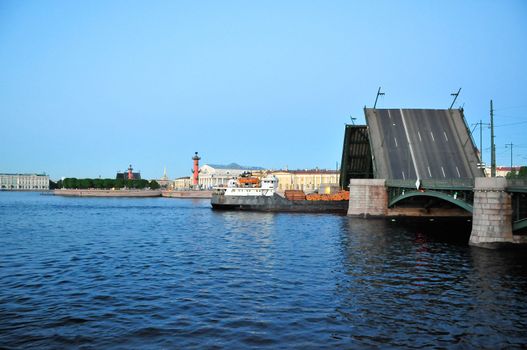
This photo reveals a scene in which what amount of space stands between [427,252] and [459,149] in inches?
833

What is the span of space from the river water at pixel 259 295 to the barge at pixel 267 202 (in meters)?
28.8

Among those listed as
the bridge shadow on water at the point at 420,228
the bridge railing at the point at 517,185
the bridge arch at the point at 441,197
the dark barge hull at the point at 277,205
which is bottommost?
the bridge shadow on water at the point at 420,228

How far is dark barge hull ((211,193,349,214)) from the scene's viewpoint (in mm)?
53781

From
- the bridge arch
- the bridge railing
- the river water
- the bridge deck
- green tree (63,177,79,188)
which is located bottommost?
the river water

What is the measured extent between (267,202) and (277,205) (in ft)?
3.77

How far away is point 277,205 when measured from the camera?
5494 cm

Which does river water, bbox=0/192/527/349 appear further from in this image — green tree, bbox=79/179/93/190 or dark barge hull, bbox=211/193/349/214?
green tree, bbox=79/179/93/190

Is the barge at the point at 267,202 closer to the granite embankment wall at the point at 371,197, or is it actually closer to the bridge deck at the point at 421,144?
the granite embankment wall at the point at 371,197

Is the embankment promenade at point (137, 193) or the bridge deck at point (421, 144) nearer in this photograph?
the bridge deck at point (421, 144)

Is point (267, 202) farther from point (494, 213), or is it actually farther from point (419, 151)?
point (494, 213)

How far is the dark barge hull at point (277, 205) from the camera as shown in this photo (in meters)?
53.8

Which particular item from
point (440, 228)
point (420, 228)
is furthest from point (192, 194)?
point (440, 228)

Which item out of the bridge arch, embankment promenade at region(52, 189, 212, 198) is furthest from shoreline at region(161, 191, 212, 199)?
the bridge arch

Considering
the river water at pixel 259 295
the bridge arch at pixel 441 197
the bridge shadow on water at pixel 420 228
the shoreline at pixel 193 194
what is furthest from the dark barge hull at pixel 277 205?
the shoreline at pixel 193 194
